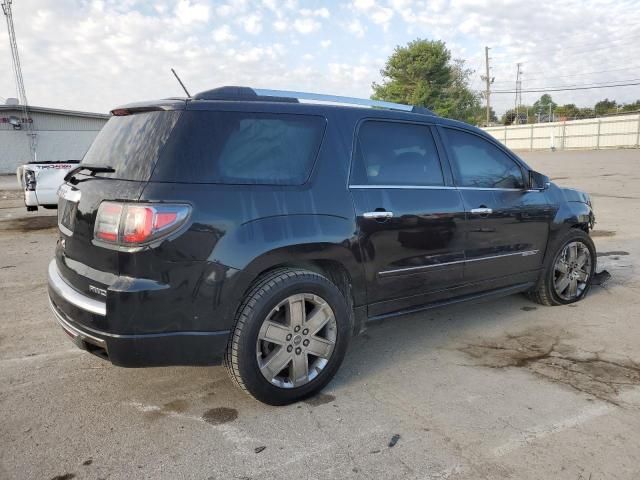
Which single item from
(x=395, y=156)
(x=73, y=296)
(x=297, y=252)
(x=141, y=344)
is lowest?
(x=141, y=344)

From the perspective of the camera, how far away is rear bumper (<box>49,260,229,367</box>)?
2.74 meters

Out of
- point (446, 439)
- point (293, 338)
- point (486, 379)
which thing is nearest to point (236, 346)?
point (293, 338)

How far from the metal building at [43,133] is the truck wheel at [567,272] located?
29.8m

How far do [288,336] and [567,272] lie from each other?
10.5 ft

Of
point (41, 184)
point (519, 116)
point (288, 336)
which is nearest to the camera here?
point (288, 336)

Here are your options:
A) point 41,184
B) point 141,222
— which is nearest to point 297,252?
point 141,222

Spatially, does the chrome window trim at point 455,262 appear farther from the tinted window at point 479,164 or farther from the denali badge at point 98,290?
the denali badge at point 98,290

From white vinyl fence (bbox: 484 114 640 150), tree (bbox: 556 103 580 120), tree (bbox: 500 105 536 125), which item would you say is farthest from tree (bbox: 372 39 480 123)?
tree (bbox: 556 103 580 120)

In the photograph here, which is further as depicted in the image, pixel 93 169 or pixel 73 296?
pixel 93 169

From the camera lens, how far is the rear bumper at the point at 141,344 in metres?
2.74

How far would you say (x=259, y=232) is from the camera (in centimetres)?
292

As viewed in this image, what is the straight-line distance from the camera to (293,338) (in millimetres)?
3102

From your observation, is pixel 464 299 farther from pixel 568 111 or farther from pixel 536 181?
pixel 568 111

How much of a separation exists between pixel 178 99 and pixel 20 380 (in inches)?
85.0
